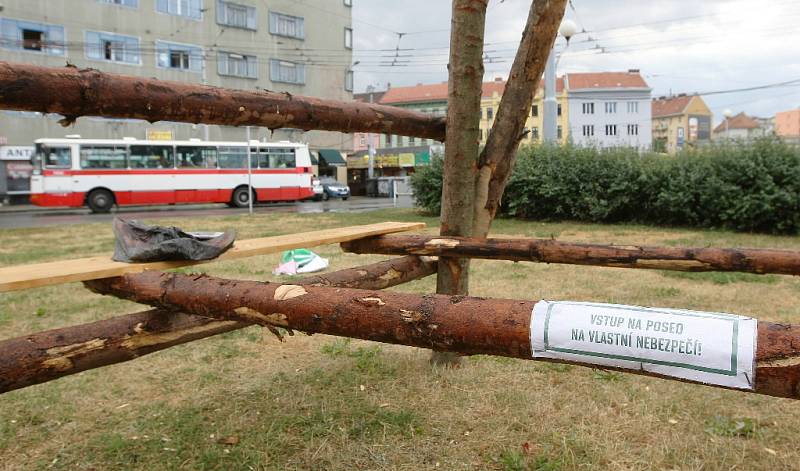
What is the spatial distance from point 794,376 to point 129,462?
247 centimetres

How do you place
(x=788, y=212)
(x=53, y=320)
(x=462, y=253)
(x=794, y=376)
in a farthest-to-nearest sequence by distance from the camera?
(x=788, y=212)
(x=53, y=320)
(x=462, y=253)
(x=794, y=376)

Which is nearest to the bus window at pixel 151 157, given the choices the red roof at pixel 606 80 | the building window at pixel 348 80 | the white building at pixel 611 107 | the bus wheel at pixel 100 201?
the bus wheel at pixel 100 201

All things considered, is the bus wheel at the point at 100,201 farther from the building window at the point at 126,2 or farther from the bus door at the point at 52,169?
the building window at the point at 126,2

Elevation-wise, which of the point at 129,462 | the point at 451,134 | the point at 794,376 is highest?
the point at 451,134

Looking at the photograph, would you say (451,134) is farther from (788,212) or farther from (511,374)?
(788,212)

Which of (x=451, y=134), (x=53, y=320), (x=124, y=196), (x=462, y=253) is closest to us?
(x=462, y=253)

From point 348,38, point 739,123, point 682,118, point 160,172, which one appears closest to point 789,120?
point 682,118

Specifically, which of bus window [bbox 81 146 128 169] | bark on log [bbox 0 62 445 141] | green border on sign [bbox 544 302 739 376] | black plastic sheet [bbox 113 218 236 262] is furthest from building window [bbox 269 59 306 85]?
green border on sign [bbox 544 302 739 376]

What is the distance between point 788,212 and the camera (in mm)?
12078

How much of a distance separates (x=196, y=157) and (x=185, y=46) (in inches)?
493

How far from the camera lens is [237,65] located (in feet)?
114

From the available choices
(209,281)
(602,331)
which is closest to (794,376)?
→ (602,331)

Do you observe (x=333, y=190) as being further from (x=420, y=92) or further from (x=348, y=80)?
(x=420, y=92)

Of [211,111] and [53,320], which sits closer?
[211,111]
